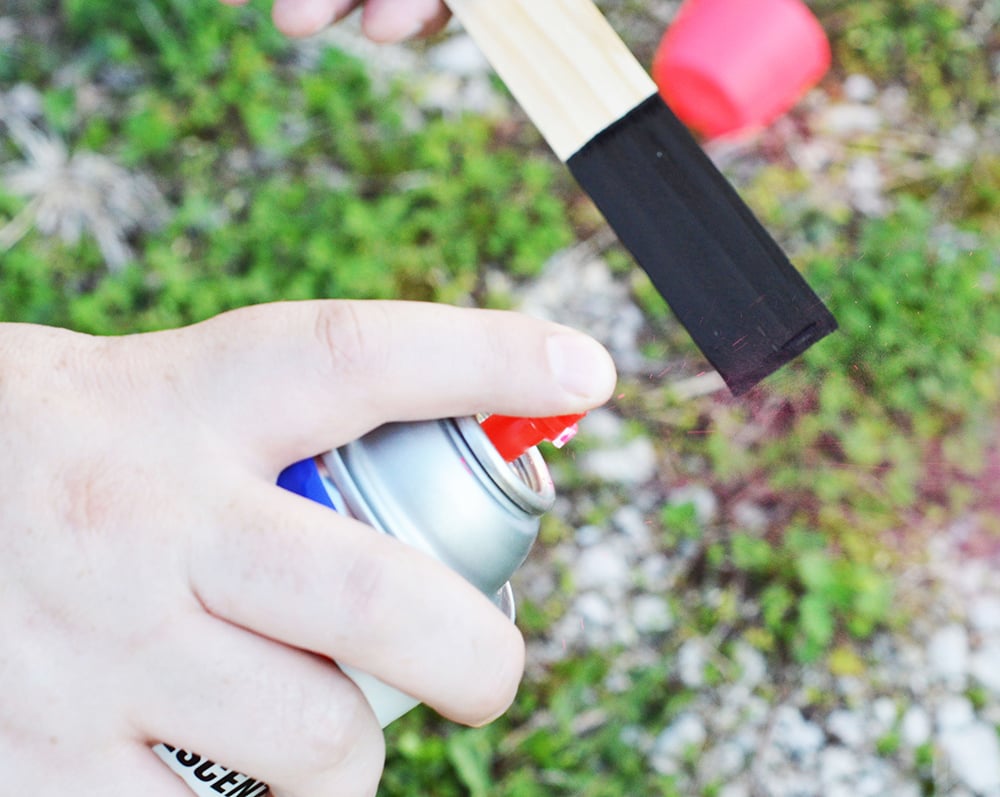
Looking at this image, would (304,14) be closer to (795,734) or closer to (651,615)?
(651,615)

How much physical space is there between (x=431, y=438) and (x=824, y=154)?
1.81 meters

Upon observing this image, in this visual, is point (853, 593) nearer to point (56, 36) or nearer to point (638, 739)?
point (638, 739)

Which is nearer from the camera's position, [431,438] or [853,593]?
[431,438]

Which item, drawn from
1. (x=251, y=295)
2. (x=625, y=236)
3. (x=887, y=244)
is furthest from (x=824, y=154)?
(x=625, y=236)

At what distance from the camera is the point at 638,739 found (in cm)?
190

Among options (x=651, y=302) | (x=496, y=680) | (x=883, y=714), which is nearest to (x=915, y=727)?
(x=883, y=714)

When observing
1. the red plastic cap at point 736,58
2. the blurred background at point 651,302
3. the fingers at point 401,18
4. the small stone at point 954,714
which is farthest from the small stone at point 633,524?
the fingers at point 401,18

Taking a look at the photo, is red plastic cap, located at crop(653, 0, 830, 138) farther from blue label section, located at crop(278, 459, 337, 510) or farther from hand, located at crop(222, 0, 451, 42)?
blue label section, located at crop(278, 459, 337, 510)

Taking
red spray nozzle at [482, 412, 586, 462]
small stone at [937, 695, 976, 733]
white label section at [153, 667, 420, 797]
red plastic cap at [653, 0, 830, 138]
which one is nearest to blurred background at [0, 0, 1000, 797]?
small stone at [937, 695, 976, 733]

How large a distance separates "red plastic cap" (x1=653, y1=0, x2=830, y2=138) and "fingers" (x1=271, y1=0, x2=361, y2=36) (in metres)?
0.75

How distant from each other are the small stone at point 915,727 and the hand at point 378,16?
155 cm

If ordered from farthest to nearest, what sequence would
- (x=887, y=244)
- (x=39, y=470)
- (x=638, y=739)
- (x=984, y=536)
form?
(x=887, y=244), (x=984, y=536), (x=638, y=739), (x=39, y=470)

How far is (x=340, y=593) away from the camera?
36.0 inches

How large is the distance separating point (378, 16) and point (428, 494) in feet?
3.22
